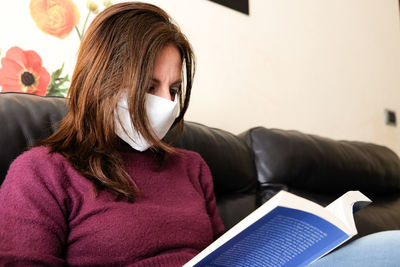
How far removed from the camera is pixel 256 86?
1875 mm

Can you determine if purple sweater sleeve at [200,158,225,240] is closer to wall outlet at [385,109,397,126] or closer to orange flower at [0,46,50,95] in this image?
orange flower at [0,46,50,95]

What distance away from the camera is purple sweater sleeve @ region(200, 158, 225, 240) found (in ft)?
3.66

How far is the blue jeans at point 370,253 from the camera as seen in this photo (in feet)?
→ 2.25

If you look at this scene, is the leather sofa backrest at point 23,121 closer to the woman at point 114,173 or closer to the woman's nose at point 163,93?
the woman at point 114,173

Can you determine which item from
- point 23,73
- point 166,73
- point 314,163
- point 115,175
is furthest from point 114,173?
point 314,163

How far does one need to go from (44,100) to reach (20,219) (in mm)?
397

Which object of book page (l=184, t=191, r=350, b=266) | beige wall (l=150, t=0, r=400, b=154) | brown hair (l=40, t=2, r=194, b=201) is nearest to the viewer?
book page (l=184, t=191, r=350, b=266)

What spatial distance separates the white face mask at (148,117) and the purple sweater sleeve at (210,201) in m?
0.23

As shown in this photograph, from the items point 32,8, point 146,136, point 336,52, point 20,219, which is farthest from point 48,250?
point 336,52

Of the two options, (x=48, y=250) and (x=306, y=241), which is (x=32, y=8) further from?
(x=306, y=241)

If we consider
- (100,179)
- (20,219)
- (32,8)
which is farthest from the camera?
(32,8)

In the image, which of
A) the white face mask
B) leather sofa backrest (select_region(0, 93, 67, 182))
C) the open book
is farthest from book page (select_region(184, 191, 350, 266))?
leather sofa backrest (select_region(0, 93, 67, 182))

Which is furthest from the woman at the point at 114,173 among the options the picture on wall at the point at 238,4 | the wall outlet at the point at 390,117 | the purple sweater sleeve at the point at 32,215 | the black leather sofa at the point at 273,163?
the wall outlet at the point at 390,117

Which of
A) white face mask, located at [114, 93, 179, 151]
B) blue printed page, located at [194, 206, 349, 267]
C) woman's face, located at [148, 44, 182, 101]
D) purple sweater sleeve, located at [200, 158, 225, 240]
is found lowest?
purple sweater sleeve, located at [200, 158, 225, 240]
